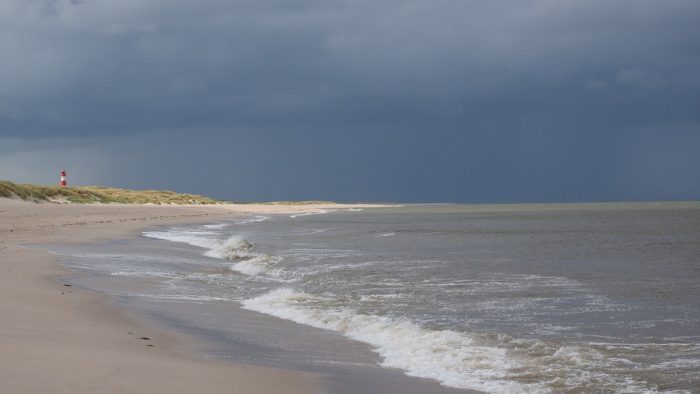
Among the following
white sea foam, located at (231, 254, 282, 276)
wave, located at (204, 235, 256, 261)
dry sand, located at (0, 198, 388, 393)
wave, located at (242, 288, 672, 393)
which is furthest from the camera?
wave, located at (204, 235, 256, 261)

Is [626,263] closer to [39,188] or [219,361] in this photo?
[219,361]

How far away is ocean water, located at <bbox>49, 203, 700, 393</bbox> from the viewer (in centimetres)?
912

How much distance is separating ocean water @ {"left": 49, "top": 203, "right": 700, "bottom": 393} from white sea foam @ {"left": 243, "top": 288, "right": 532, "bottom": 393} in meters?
0.03

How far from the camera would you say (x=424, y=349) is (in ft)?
32.7

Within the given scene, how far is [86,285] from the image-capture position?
1578 cm

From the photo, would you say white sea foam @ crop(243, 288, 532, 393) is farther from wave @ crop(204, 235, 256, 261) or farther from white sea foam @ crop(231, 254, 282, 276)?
wave @ crop(204, 235, 256, 261)

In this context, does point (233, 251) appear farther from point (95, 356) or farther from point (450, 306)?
point (95, 356)

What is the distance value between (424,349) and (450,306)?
4.24m

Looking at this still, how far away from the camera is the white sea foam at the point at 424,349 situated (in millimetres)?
8500

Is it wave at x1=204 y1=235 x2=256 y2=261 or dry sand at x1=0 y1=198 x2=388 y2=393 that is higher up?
dry sand at x1=0 y1=198 x2=388 y2=393

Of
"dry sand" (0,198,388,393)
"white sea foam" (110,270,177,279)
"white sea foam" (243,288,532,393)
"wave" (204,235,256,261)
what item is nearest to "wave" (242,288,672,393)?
"white sea foam" (243,288,532,393)

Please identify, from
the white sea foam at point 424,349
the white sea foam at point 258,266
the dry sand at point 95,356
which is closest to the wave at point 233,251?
the white sea foam at point 258,266


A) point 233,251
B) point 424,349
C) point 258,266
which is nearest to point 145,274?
point 258,266

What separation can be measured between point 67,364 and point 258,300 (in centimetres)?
753
